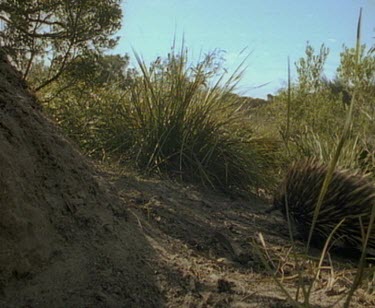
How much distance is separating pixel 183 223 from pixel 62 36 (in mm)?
3225

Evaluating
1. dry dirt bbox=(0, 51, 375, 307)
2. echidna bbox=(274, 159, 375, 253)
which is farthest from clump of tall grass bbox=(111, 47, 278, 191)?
dry dirt bbox=(0, 51, 375, 307)

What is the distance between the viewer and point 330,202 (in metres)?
5.31

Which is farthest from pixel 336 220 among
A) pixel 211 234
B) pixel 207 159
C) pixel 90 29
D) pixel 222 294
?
pixel 90 29

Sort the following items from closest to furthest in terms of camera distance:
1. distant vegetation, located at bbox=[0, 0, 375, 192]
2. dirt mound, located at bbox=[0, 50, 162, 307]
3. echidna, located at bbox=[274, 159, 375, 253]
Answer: dirt mound, located at bbox=[0, 50, 162, 307], echidna, located at bbox=[274, 159, 375, 253], distant vegetation, located at bbox=[0, 0, 375, 192]

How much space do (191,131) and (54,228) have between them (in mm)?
3865

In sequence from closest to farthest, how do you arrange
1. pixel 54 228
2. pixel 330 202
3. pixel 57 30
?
pixel 54 228, pixel 330 202, pixel 57 30

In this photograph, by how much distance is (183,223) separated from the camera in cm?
456

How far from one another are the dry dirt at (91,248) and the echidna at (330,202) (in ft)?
2.93

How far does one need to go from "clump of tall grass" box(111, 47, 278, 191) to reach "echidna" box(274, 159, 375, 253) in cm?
115

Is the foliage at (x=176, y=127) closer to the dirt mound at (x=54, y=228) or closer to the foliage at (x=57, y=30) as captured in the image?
the foliage at (x=57, y=30)

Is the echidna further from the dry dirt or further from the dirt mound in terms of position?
the dirt mound

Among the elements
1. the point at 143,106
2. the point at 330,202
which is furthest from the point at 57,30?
the point at 330,202

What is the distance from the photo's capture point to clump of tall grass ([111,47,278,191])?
6.55 m

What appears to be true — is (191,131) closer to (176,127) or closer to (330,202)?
(176,127)
